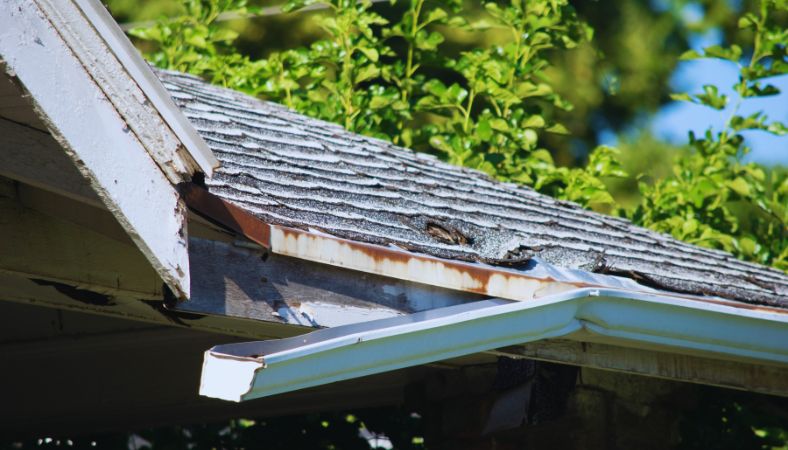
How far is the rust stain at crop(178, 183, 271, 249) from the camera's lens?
1.90 m

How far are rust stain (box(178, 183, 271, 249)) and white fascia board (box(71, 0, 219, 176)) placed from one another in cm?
5

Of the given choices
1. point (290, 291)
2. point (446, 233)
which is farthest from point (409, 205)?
point (290, 291)

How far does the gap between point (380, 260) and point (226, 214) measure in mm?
385

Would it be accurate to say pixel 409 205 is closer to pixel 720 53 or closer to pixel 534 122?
pixel 534 122

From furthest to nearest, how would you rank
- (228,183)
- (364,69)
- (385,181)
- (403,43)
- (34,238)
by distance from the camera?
1. (403,43)
2. (364,69)
3. (385,181)
4. (228,183)
5. (34,238)

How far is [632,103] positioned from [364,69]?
172 inches

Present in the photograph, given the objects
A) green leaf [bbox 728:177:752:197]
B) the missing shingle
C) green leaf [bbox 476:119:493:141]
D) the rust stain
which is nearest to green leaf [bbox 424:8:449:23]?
green leaf [bbox 476:119:493:141]

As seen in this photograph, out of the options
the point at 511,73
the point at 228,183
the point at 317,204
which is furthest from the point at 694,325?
the point at 511,73

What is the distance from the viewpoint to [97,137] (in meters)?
1.70

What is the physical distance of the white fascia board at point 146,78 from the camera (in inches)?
67.4

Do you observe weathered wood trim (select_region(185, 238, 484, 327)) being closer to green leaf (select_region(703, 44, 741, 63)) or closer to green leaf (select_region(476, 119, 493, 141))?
green leaf (select_region(476, 119, 493, 141))

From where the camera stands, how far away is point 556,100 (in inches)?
216

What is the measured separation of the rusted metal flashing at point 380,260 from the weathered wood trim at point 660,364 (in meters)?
0.18

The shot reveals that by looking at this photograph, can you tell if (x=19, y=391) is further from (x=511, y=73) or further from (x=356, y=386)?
(x=511, y=73)
